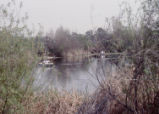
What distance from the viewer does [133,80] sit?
2.86 metres

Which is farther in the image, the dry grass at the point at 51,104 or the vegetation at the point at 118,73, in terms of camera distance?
the dry grass at the point at 51,104

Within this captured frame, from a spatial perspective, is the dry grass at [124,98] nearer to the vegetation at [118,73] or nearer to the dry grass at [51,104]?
the vegetation at [118,73]

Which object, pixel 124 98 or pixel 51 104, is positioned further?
pixel 51 104

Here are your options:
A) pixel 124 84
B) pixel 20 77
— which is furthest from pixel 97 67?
pixel 20 77

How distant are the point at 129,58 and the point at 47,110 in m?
2.25

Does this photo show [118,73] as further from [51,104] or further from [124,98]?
[51,104]

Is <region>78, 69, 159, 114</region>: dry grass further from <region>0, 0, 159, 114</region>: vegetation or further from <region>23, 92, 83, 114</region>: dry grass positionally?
<region>23, 92, 83, 114</region>: dry grass

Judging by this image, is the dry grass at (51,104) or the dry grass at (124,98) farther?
the dry grass at (51,104)

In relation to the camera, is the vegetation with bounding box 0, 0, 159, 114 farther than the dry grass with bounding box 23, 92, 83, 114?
No

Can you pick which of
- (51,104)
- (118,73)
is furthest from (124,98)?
(51,104)

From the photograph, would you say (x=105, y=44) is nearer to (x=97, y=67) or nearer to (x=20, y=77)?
(x=97, y=67)

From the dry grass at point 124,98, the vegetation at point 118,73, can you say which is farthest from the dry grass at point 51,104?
the dry grass at point 124,98

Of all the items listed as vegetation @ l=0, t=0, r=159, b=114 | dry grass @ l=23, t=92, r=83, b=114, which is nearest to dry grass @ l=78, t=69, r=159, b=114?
vegetation @ l=0, t=0, r=159, b=114

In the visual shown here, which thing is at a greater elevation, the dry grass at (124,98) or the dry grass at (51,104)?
the dry grass at (124,98)
